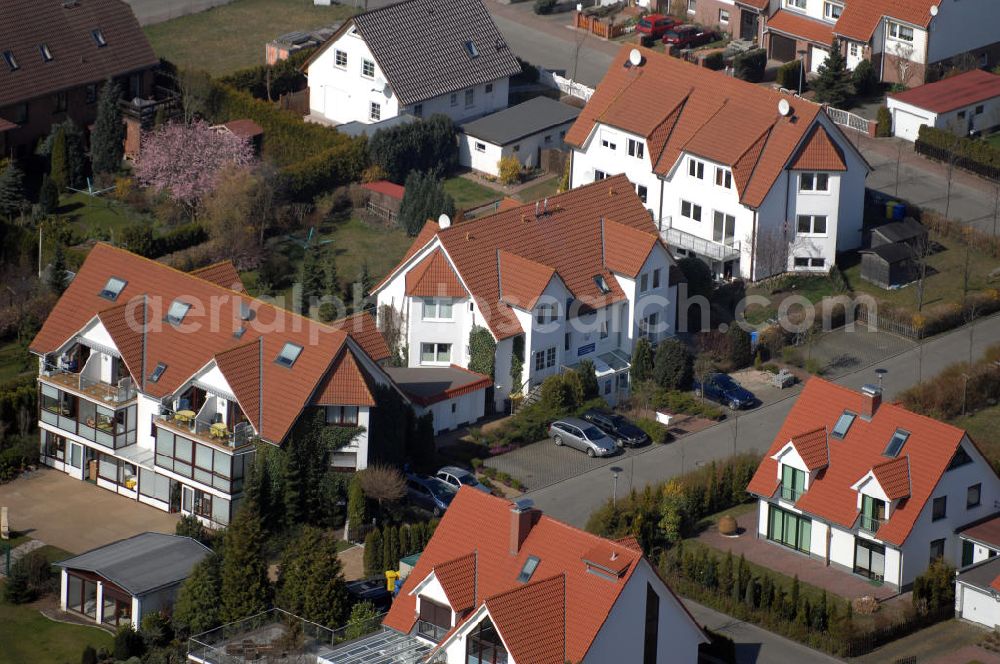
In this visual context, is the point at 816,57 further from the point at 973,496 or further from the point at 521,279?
the point at 973,496

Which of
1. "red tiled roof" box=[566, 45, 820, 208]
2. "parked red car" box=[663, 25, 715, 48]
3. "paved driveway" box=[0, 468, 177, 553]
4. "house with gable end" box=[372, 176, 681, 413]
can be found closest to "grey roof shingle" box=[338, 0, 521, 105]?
"red tiled roof" box=[566, 45, 820, 208]

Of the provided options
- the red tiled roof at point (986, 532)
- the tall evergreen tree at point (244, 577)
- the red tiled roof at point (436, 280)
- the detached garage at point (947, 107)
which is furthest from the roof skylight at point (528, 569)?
the detached garage at point (947, 107)

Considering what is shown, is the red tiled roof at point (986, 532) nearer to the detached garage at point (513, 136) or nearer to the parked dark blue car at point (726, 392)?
the parked dark blue car at point (726, 392)

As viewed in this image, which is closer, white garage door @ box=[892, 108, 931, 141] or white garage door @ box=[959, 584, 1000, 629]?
white garage door @ box=[959, 584, 1000, 629]

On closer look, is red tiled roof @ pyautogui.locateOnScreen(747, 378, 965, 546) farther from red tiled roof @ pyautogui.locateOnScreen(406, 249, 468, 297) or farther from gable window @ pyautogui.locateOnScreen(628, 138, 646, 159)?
gable window @ pyautogui.locateOnScreen(628, 138, 646, 159)

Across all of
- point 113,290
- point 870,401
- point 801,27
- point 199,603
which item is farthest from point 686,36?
point 199,603

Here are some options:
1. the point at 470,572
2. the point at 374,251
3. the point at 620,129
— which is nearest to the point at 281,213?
the point at 374,251
